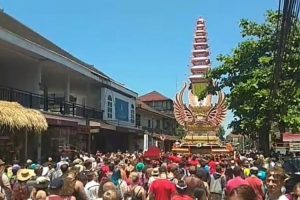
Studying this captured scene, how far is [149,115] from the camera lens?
65.9 meters

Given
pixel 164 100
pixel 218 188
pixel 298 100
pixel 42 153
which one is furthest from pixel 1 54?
pixel 164 100

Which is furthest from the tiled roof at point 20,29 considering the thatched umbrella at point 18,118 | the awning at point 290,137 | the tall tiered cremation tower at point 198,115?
the awning at point 290,137

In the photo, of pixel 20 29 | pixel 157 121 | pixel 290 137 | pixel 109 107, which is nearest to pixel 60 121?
pixel 20 29

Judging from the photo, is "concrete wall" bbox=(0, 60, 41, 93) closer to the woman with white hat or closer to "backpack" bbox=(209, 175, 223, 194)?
"backpack" bbox=(209, 175, 223, 194)

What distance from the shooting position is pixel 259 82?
25859mm

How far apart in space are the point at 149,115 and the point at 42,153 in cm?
3920

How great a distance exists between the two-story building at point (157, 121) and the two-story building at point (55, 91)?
415 cm

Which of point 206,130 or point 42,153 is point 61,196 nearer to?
point 42,153

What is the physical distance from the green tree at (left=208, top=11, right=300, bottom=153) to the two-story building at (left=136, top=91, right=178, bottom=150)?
12655 mm

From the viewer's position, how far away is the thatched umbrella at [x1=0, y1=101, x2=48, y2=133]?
17906 millimetres

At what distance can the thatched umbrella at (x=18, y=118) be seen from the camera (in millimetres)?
17906

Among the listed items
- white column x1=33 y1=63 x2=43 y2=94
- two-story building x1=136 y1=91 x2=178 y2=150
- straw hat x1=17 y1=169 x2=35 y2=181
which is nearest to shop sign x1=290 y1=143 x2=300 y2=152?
two-story building x1=136 y1=91 x2=178 y2=150

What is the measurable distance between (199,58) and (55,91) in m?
14.7

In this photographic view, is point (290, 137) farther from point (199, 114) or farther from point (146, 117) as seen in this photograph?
point (146, 117)
